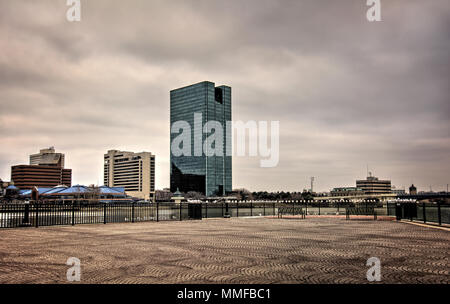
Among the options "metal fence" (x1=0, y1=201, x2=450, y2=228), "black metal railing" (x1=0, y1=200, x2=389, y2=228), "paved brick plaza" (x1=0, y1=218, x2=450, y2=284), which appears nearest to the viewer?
"paved brick plaza" (x1=0, y1=218, x2=450, y2=284)

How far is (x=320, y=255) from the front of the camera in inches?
480

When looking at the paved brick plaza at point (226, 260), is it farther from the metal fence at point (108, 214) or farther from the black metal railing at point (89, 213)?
the black metal railing at point (89, 213)

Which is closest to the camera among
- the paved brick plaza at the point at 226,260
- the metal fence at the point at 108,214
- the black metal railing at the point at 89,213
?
the paved brick plaza at the point at 226,260

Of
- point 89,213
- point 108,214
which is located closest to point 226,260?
point 89,213

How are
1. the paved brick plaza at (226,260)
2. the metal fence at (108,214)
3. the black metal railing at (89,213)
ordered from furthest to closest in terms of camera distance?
the black metal railing at (89,213), the metal fence at (108,214), the paved brick plaza at (226,260)

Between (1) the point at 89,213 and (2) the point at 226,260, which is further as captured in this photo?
(1) the point at 89,213

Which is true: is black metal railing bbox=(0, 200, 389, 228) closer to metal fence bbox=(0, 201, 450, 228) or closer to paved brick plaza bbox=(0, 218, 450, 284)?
metal fence bbox=(0, 201, 450, 228)

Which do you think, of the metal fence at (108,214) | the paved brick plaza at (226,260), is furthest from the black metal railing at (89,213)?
the paved brick plaza at (226,260)

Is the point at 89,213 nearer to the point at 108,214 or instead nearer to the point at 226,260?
the point at 108,214

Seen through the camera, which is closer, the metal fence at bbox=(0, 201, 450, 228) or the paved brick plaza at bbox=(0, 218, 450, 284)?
the paved brick plaza at bbox=(0, 218, 450, 284)

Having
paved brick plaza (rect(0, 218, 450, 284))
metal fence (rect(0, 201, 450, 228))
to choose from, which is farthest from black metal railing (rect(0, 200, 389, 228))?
paved brick plaza (rect(0, 218, 450, 284))

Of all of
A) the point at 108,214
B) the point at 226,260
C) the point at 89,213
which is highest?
the point at 226,260

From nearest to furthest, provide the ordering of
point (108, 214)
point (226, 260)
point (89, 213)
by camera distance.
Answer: point (226, 260)
point (89, 213)
point (108, 214)

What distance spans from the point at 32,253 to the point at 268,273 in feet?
26.9
